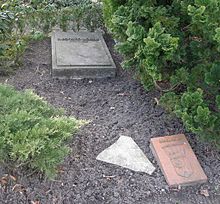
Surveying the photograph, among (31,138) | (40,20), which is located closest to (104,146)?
(31,138)

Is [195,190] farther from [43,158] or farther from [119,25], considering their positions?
[119,25]

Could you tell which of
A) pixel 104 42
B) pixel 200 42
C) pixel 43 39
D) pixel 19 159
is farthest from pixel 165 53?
pixel 43 39

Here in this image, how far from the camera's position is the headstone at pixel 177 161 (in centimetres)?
273

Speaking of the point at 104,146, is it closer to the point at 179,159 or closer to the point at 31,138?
the point at 179,159

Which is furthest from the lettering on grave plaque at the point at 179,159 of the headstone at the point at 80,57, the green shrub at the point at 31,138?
the headstone at the point at 80,57

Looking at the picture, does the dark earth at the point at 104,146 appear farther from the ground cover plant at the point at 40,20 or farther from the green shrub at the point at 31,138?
the ground cover plant at the point at 40,20

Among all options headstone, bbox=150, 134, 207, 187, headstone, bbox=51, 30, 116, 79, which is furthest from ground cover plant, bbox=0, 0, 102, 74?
headstone, bbox=150, 134, 207, 187

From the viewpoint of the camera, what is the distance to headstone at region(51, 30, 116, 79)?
12.8ft

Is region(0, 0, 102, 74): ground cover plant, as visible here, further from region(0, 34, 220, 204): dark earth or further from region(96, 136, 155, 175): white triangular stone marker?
region(96, 136, 155, 175): white triangular stone marker

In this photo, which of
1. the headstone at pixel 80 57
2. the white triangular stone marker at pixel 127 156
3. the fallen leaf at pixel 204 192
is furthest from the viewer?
the headstone at pixel 80 57

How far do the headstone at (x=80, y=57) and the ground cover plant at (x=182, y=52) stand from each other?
615 millimetres

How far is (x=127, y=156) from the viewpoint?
2896mm

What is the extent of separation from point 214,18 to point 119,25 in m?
0.93

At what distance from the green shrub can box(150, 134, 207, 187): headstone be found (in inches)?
27.1
